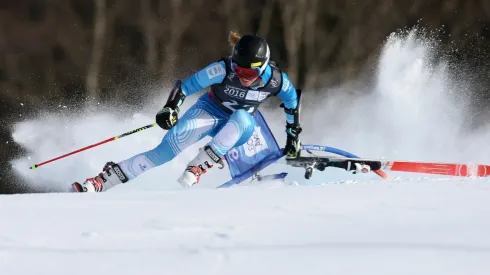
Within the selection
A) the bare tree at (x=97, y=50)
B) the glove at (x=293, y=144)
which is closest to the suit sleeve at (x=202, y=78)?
the glove at (x=293, y=144)

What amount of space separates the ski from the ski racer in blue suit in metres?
0.15

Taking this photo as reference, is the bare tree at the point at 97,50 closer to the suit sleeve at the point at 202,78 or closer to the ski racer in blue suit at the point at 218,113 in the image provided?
the ski racer in blue suit at the point at 218,113

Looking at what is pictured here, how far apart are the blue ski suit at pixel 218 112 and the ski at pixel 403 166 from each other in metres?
0.49

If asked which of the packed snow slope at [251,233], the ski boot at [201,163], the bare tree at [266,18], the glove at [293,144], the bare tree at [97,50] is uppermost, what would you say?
the bare tree at [266,18]

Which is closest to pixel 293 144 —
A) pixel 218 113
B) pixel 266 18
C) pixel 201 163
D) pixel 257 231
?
pixel 218 113

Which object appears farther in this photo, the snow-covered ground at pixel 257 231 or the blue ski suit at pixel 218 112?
the blue ski suit at pixel 218 112

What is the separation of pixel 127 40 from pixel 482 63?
8.08 meters

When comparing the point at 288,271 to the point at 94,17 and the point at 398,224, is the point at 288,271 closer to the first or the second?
the point at 398,224

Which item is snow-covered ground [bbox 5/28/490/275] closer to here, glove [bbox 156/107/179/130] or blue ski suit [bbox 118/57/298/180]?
glove [bbox 156/107/179/130]

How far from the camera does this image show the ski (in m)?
4.73

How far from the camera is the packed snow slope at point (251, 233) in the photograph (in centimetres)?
175

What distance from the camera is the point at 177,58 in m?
12.9

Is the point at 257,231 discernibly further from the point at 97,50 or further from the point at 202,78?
the point at 97,50

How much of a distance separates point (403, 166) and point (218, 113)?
157cm
